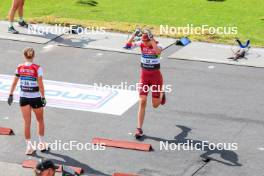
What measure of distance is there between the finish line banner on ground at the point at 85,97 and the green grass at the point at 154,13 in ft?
15.9

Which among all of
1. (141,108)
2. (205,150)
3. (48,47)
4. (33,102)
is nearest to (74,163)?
(33,102)

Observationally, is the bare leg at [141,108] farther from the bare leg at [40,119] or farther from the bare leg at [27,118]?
the bare leg at [27,118]

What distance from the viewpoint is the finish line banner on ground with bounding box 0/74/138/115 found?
50.2 feet

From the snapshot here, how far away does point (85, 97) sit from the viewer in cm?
1588

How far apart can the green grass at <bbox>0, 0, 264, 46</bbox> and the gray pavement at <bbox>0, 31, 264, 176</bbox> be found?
2336 mm

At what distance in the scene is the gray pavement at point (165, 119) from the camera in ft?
41.2

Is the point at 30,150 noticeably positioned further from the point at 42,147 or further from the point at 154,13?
the point at 154,13

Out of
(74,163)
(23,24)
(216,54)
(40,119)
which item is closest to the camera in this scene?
(74,163)

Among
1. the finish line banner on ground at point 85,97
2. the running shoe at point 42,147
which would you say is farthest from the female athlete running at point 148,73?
the running shoe at point 42,147

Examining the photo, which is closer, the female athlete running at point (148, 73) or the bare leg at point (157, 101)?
the female athlete running at point (148, 73)

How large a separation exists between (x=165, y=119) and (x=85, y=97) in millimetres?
2263

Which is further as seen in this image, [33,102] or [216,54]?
[216,54]

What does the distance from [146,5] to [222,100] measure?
8616 mm

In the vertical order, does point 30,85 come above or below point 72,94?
above
